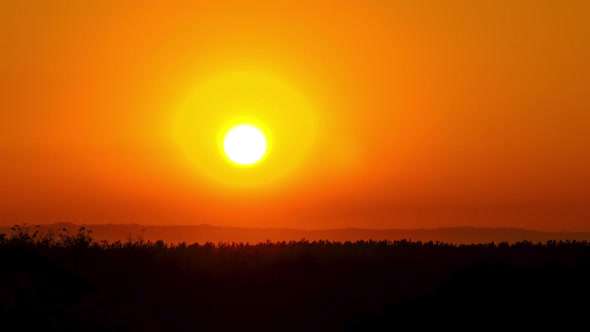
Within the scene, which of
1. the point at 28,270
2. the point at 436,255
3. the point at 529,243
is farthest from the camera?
the point at 529,243

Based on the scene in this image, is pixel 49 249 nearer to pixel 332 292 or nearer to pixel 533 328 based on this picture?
pixel 332 292

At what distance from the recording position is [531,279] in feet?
68.9

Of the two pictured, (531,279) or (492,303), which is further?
(531,279)

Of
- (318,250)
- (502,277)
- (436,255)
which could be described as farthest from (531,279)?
(318,250)

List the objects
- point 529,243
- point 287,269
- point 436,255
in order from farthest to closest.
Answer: point 529,243 → point 436,255 → point 287,269

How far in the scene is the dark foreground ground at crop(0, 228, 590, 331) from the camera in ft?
61.8

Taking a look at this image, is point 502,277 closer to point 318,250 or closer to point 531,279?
point 531,279

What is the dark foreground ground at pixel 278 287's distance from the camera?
18.8 m

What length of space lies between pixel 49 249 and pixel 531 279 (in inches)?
485

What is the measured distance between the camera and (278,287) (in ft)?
74.3

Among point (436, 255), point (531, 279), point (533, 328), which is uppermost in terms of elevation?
point (436, 255)

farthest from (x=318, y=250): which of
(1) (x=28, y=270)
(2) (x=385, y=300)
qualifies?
(1) (x=28, y=270)

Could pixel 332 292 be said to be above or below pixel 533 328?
above

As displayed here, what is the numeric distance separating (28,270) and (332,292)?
7.51 meters
